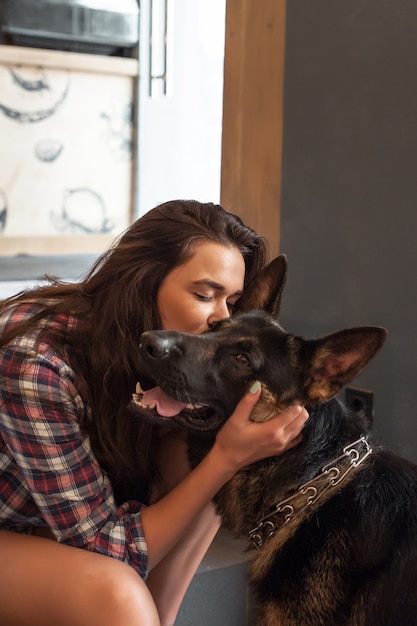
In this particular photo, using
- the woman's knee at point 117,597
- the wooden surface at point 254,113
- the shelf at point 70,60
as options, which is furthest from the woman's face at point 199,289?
the shelf at point 70,60

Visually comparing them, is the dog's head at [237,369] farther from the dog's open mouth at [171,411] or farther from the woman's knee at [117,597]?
the woman's knee at [117,597]

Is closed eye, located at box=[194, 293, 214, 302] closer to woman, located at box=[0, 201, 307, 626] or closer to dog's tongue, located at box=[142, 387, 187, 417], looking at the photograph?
woman, located at box=[0, 201, 307, 626]

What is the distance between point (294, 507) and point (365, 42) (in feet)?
4.50

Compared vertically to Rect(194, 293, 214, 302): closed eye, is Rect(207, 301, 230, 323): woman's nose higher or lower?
lower

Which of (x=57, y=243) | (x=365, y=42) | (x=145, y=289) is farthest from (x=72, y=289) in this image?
(x=57, y=243)

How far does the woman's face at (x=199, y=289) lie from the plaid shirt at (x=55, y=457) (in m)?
0.26

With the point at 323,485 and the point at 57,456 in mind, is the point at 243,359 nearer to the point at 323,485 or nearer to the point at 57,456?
the point at 323,485

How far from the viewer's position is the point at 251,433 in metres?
1.47

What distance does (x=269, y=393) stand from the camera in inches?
60.4

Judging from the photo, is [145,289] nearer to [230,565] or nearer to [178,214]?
[178,214]

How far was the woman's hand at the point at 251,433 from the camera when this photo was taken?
1477mm

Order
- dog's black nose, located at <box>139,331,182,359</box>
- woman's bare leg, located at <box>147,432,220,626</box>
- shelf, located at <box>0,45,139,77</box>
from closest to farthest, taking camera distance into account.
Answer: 1. dog's black nose, located at <box>139,331,182,359</box>
2. woman's bare leg, located at <box>147,432,220,626</box>
3. shelf, located at <box>0,45,139,77</box>

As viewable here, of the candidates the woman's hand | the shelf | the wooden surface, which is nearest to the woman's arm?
the woman's hand

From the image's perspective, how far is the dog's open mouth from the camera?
1495mm
